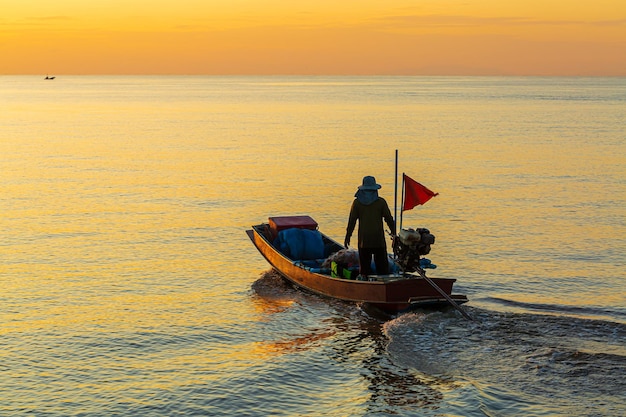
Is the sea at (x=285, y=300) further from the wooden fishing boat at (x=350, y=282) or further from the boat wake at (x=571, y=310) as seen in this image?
the wooden fishing boat at (x=350, y=282)

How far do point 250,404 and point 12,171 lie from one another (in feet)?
111

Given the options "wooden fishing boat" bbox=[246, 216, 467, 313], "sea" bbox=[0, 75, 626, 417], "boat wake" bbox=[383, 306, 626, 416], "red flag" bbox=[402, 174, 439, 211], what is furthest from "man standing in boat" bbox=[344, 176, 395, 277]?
"boat wake" bbox=[383, 306, 626, 416]

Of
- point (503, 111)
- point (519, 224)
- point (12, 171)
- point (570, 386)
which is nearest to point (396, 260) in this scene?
point (570, 386)

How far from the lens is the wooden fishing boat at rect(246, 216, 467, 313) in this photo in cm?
1673

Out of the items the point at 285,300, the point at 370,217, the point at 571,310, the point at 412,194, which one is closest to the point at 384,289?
the point at 370,217

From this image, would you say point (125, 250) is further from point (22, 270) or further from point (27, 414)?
point (27, 414)

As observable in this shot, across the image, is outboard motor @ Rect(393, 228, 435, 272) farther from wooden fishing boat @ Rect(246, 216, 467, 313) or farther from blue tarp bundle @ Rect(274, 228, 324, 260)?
blue tarp bundle @ Rect(274, 228, 324, 260)

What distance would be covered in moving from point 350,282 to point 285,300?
2.42m

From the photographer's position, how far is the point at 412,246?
664 inches

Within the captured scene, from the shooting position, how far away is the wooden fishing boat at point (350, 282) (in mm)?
16734

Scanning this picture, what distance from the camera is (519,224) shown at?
93.3 feet

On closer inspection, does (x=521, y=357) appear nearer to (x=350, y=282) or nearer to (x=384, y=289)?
(x=384, y=289)

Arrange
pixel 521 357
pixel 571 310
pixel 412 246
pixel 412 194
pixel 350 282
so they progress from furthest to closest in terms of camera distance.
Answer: pixel 412 194 → pixel 350 282 → pixel 571 310 → pixel 412 246 → pixel 521 357

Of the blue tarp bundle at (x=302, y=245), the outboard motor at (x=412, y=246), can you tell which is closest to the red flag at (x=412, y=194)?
the outboard motor at (x=412, y=246)
